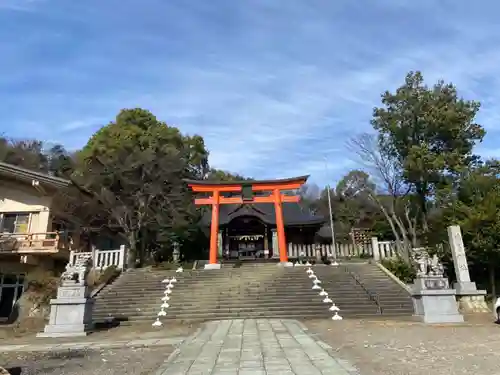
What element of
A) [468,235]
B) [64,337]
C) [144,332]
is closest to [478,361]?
[144,332]

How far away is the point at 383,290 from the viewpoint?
14.8 meters

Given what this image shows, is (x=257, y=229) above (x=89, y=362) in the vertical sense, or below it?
above

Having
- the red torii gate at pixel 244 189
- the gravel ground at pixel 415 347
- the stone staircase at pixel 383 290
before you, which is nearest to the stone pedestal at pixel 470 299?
the stone staircase at pixel 383 290

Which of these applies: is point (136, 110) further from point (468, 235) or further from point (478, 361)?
point (478, 361)

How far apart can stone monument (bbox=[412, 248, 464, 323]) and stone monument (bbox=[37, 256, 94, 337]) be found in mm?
9693

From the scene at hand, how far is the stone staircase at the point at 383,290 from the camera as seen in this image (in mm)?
13008

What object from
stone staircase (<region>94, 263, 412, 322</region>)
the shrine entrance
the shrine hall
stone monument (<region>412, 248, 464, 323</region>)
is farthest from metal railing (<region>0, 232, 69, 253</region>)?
stone monument (<region>412, 248, 464, 323</region>)

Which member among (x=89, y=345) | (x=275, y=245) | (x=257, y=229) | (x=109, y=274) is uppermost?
(x=257, y=229)

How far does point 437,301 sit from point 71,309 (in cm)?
1054

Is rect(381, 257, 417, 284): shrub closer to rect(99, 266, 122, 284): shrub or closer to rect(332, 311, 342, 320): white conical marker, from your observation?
rect(332, 311, 342, 320): white conical marker

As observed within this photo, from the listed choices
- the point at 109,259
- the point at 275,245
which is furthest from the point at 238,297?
the point at 275,245

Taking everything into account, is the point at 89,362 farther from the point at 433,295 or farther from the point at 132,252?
the point at 132,252

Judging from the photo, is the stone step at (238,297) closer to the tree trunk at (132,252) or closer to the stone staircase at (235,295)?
the stone staircase at (235,295)

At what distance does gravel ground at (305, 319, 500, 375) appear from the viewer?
5.07 metres
